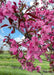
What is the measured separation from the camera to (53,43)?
1.31 metres

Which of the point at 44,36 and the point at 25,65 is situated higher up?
the point at 44,36

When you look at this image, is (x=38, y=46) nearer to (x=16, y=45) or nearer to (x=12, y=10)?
(x=16, y=45)

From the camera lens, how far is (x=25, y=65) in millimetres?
1975

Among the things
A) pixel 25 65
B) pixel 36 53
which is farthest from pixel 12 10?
pixel 25 65

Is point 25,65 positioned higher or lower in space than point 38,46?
lower

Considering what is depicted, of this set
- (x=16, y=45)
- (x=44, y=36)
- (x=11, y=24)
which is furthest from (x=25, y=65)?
(x=11, y=24)

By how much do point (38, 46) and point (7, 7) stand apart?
449 mm

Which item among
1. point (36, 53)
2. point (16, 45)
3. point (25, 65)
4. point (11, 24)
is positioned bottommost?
point (25, 65)

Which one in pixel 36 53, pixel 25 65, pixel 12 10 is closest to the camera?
pixel 12 10

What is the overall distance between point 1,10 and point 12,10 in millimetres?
125

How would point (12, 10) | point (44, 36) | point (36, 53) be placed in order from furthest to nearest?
1. point (44, 36)
2. point (36, 53)
3. point (12, 10)

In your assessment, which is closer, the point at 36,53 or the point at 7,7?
the point at 7,7

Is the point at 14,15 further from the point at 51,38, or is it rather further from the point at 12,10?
the point at 51,38

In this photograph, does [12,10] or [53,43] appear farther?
[53,43]
